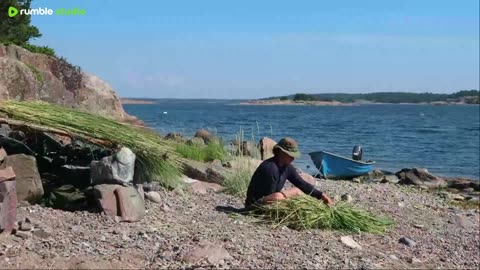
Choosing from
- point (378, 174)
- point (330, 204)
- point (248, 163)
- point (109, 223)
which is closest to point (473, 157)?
point (378, 174)

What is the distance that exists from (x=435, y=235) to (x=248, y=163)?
339 centimetres

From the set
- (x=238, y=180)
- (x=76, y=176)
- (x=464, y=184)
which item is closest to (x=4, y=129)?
(x=76, y=176)

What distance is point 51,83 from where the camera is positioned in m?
11.7

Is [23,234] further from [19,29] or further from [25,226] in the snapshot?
[19,29]

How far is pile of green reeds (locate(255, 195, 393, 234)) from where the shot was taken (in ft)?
27.6

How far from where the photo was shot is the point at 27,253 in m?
6.17

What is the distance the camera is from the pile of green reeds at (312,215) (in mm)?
8422

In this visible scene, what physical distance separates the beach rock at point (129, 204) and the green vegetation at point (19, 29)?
7.78 metres

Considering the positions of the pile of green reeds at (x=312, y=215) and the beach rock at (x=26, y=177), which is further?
the pile of green reeds at (x=312, y=215)

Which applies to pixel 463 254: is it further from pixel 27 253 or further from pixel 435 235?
pixel 27 253

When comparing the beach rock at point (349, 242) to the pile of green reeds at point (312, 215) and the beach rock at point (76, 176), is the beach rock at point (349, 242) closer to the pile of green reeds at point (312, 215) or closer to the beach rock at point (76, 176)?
the pile of green reeds at point (312, 215)

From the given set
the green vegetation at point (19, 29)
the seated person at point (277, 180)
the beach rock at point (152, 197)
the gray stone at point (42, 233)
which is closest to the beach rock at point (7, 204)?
the gray stone at point (42, 233)

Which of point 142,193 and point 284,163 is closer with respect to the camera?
point 142,193

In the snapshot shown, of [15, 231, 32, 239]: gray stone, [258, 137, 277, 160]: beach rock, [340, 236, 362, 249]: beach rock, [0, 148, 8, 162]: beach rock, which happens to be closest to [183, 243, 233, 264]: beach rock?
[15, 231, 32, 239]: gray stone
